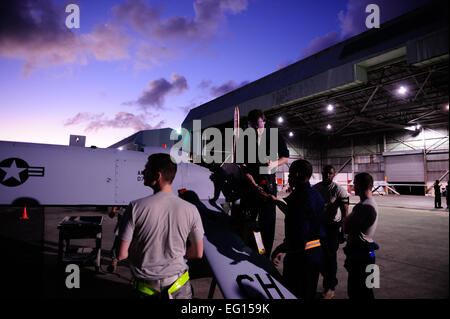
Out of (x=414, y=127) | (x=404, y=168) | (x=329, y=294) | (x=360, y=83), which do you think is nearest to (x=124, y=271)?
(x=329, y=294)

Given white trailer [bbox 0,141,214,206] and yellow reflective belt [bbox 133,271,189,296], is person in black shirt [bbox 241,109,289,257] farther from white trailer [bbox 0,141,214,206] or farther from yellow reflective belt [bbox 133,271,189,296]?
white trailer [bbox 0,141,214,206]

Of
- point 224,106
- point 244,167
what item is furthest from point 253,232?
point 224,106

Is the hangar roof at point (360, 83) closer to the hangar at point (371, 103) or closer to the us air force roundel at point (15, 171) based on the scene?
the hangar at point (371, 103)

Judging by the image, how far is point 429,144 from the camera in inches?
1133

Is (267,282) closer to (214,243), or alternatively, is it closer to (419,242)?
(214,243)

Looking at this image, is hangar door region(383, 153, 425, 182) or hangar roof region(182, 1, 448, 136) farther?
hangar door region(383, 153, 425, 182)

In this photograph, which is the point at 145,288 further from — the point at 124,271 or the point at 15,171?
the point at 124,271

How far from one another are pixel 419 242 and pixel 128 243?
8793 millimetres

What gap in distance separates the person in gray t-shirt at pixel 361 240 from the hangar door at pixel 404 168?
31.9 m

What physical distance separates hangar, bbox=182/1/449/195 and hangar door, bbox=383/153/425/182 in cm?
9

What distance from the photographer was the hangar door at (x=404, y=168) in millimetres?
27886

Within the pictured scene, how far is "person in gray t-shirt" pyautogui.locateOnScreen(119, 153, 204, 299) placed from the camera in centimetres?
197

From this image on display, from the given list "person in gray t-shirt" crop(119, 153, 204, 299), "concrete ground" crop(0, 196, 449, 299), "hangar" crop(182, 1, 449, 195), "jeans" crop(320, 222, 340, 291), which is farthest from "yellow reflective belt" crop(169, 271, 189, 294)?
"jeans" crop(320, 222, 340, 291)

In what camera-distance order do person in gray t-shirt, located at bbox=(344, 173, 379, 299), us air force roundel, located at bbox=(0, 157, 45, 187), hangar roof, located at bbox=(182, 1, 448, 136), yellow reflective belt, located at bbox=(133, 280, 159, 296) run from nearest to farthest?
yellow reflective belt, located at bbox=(133, 280, 159, 296), person in gray t-shirt, located at bbox=(344, 173, 379, 299), us air force roundel, located at bbox=(0, 157, 45, 187), hangar roof, located at bbox=(182, 1, 448, 136)
